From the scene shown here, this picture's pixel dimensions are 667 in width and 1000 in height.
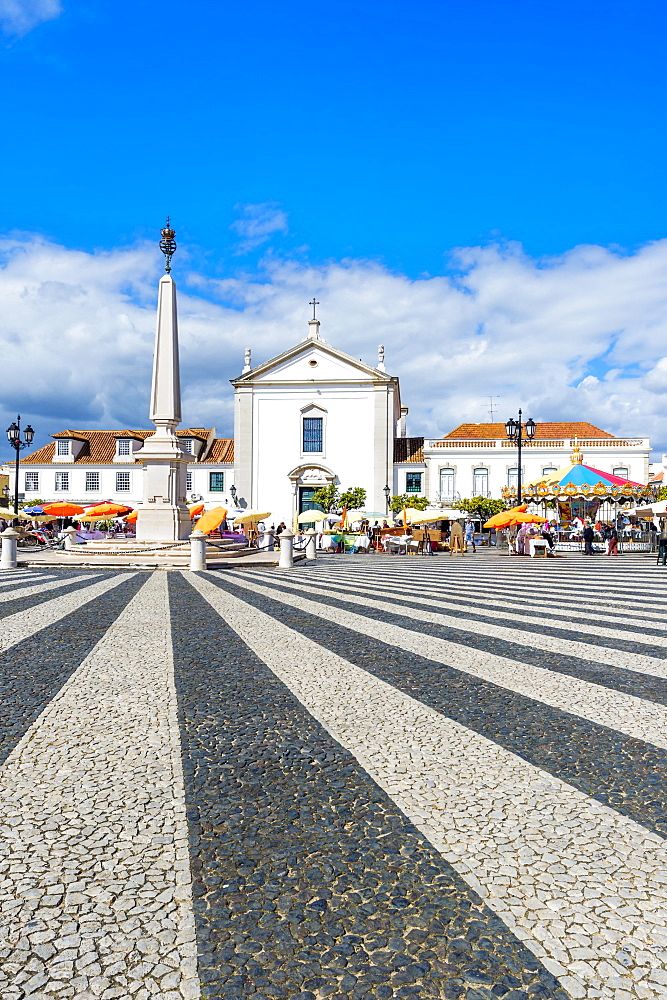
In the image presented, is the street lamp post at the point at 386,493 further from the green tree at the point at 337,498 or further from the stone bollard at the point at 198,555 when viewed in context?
the stone bollard at the point at 198,555

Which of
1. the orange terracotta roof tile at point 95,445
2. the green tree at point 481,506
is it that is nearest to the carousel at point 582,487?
the green tree at point 481,506

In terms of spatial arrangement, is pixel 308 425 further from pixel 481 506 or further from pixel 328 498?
pixel 481 506

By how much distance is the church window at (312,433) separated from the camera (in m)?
52.2

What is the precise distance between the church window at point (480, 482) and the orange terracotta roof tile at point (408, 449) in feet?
13.9

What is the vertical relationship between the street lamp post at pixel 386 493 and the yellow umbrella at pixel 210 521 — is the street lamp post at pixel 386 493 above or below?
above

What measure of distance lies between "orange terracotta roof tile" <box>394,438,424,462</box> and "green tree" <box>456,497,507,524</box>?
7380 mm

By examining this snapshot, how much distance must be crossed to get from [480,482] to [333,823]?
4987 centimetres

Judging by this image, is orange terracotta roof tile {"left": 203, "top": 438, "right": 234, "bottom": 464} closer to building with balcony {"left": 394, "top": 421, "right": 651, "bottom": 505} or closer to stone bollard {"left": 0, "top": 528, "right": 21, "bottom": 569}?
building with balcony {"left": 394, "top": 421, "right": 651, "bottom": 505}

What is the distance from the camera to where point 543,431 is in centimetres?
5538

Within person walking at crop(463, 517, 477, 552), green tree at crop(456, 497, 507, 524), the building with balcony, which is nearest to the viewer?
person walking at crop(463, 517, 477, 552)

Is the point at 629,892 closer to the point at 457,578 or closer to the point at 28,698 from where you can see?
the point at 28,698

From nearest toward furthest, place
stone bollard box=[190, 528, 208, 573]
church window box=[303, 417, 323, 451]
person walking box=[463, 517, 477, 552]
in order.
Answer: stone bollard box=[190, 528, 208, 573] < person walking box=[463, 517, 477, 552] < church window box=[303, 417, 323, 451]

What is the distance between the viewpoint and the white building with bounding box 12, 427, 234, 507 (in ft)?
180

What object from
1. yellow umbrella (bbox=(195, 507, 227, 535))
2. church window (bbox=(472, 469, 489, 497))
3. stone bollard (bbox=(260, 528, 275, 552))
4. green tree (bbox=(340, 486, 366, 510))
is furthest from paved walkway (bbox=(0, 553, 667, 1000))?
church window (bbox=(472, 469, 489, 497))
